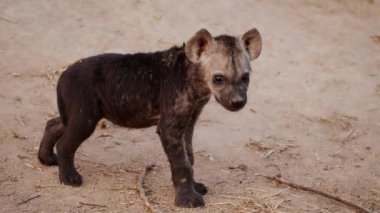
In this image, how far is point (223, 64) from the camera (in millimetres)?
6176

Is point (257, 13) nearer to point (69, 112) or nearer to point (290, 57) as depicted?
point (290, 57)

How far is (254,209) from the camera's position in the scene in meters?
6.45

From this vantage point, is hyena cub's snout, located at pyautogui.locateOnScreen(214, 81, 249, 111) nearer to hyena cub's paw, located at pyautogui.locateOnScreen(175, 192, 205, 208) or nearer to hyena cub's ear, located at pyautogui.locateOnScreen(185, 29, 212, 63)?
hyena cub's ear, located at pyautogui.locateOnScreen(185, 29, 212, 63)

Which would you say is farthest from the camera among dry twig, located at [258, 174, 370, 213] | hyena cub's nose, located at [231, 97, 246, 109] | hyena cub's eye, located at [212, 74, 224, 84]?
dry twig, located at [258, 174, 370, 213]

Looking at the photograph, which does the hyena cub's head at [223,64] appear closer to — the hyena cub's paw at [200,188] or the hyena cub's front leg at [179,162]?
the hyena cub's front leg at [179,162]

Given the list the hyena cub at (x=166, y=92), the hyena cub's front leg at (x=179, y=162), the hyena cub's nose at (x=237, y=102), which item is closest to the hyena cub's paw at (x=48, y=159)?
the hyena cub at (x=166, y=92)

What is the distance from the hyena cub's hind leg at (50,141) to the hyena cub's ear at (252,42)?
6.74 ft

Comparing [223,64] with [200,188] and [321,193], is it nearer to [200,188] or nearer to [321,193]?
[200,188]

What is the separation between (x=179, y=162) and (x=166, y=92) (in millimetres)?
666

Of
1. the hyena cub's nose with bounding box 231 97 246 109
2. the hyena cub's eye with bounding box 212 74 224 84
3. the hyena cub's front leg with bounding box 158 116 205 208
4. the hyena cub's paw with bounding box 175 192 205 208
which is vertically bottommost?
the hyena cub's paw with bounding box 175 192 205 208

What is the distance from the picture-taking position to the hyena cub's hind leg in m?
7.02

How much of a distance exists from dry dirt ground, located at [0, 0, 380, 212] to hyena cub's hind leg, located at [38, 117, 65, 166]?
0.09 m

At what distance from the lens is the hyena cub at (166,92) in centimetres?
621

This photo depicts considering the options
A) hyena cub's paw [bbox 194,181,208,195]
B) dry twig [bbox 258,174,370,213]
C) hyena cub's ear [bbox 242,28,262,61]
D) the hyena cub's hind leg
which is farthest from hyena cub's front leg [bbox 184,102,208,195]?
the hyena cub's hind leg
